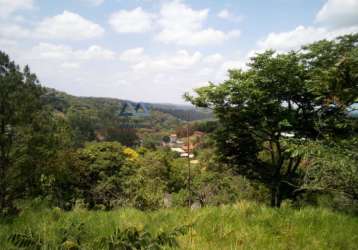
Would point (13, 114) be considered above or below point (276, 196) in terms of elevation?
above

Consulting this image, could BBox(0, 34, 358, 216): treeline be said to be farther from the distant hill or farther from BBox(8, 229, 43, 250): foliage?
BBox(8, 229, 43, 250): foliage

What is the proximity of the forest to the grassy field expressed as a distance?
0.02m

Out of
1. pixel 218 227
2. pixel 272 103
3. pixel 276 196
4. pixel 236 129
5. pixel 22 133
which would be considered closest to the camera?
pixel 218 227

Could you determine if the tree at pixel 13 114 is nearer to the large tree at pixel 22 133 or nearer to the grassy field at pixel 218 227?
the large tree at pixel 22 133

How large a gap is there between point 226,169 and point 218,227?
29.4 ft

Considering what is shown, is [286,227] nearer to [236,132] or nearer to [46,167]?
[236,132]

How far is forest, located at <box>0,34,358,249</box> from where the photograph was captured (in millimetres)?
2812

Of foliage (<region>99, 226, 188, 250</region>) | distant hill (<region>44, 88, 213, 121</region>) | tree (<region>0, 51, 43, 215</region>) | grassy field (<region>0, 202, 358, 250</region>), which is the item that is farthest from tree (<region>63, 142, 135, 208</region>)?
foliage (<region>99, 226, 188, 250</region>)

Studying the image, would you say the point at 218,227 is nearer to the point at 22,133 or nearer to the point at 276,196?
the point at 276,196

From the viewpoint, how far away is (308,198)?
14.1m

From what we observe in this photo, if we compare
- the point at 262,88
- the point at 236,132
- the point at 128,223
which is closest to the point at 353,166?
the point at 128,223

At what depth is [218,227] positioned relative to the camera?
316 cm

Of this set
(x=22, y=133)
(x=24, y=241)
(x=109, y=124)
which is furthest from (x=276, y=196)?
(x=109, y=124)

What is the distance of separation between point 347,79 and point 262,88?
20.8ft
